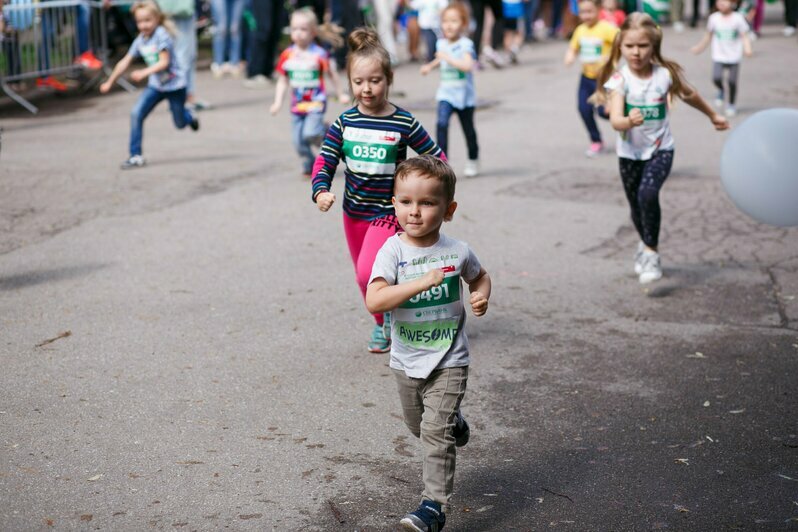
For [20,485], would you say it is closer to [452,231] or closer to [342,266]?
[342,266]

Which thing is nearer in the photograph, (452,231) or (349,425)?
(349,425)

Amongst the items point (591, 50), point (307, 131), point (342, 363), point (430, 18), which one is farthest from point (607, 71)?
point (430, 18)

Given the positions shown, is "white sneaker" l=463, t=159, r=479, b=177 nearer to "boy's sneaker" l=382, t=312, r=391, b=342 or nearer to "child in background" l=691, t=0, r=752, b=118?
"boy's sneaker" l=382, t=312, r=391, b=342

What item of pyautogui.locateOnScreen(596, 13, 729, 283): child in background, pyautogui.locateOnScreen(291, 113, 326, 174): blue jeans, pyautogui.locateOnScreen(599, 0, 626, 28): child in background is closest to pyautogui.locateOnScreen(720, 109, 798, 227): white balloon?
pyautogui.locateOnScreen(596, 13, 729, 283): child in background

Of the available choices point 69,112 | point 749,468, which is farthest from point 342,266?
point 69,112

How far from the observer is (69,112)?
1473 centimetres

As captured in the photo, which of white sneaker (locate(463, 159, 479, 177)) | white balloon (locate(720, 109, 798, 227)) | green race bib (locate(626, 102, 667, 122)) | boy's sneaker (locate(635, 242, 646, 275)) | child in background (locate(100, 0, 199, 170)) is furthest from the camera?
child in background (locate(100, 0, 199, 170))

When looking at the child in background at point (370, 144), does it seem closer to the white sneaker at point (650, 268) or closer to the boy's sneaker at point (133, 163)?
the white sneaker at point (650, 268)

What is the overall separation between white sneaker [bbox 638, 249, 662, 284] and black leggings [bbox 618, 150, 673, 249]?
0.06 metres

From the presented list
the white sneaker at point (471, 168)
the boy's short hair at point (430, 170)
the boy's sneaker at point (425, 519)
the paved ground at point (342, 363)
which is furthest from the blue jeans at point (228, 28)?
the boy's sneaker at point (425, 519)

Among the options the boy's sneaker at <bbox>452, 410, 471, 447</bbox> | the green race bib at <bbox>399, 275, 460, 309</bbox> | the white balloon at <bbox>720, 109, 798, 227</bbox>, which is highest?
the white balloon at <bbox>720, 109, 798, 227</bbox>

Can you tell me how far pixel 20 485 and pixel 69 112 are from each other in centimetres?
1111

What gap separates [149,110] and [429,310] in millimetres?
7866

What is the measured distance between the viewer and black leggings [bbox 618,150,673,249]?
23.9ft
